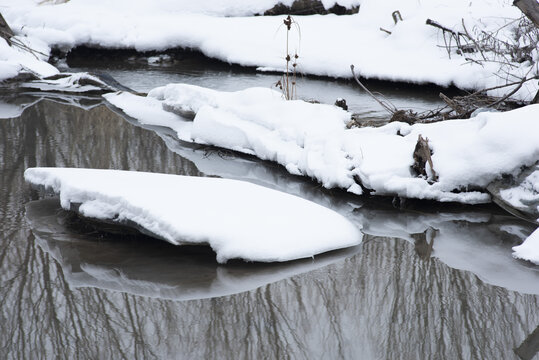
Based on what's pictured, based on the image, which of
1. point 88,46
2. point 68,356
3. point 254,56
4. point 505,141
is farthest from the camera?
point 88,46

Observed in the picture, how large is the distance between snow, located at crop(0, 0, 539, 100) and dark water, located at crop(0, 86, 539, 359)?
14.1ft

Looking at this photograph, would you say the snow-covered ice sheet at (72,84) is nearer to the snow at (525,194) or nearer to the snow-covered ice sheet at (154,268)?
the snow-covered ice sheet at (154,268)

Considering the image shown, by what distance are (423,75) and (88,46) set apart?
624 cm

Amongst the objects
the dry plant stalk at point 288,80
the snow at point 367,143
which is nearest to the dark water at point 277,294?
the snow at point 367,143

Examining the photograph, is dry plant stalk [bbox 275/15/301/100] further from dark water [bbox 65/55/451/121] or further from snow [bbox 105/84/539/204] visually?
snow [bbox 105/84/539/204]

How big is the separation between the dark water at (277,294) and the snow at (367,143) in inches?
9.5

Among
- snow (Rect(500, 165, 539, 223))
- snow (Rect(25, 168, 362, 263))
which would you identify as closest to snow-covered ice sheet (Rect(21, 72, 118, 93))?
snow (Rect(25, 168, 362, 263))

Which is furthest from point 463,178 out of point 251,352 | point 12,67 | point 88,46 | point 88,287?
point 88,46

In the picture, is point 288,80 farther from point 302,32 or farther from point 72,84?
point 72,84

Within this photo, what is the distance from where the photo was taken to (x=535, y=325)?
3.38 meters

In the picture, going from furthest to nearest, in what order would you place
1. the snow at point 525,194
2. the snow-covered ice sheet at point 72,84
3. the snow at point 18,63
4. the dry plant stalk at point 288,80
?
the snow at point 18,63 < the snow-covered ice sheet at point 72,84 < the dry plant stalk at point 288,80 < the snow at point 525,194

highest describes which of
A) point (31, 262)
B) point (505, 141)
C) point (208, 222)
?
point (505, 141)

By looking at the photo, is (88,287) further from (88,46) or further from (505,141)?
(88,46)

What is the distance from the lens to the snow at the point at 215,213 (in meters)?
3.92
